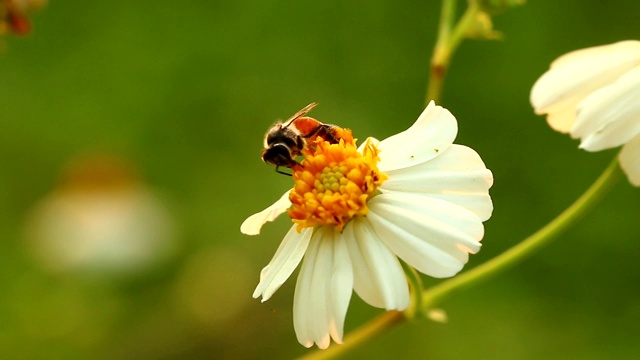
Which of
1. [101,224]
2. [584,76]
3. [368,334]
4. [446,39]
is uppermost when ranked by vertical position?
[101,224]

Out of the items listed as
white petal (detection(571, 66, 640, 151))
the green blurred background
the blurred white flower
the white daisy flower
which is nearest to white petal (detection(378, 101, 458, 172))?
the white daisy flower

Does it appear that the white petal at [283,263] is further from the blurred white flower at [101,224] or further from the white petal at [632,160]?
the blurred white flower at [101,224]

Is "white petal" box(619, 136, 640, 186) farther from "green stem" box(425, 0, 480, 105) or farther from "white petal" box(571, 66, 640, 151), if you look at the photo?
"green stem" box(425, 0, 480, 105)

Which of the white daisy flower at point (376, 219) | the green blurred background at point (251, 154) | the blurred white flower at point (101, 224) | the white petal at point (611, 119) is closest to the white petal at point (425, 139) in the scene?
the white daisy flower at point (376, 219)

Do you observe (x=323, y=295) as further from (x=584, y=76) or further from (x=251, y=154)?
(x=251, y=154)

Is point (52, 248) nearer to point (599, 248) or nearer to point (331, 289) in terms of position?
point (599, 248)

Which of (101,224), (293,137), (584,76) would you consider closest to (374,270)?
(293,137)

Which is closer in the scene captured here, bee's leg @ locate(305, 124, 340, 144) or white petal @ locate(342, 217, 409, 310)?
white petal @ locate(342, 217, 409, 310)

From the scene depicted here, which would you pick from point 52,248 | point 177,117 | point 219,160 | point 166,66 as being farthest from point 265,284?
point 166,66
